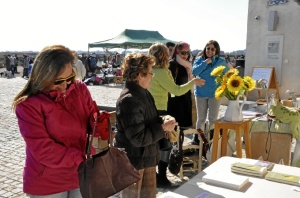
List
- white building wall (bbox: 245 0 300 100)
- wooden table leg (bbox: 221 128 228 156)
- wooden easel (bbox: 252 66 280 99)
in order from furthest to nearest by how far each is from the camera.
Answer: white building wall (bbox: 245 0 300 100) → wooden easel (bbox: 252 66 280 99) → wooden table leg (bbox: 221 128 228 156)

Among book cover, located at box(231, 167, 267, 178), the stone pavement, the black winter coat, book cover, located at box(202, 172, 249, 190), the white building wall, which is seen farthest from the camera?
the white building wall

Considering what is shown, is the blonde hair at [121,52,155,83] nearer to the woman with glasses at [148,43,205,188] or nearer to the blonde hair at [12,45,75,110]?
the blonde hair at [12,45,75,110]

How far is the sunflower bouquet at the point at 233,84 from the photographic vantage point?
11.2ft

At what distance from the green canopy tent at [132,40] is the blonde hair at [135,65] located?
1479cm

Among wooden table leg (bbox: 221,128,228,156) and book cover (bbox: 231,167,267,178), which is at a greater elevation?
book cover (bbox: 231,167,267,178)

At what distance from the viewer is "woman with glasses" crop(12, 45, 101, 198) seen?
71.7 inches

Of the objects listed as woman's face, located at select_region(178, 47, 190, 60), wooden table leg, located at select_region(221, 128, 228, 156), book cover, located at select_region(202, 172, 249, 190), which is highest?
woman's face, located at select_region(178, 47, 190, 60)

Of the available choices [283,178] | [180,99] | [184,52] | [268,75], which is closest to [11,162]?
[180,99]

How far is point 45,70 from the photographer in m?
1.85

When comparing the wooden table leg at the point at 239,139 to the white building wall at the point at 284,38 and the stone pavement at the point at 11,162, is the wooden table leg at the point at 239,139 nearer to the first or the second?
the stone pavement at the point at 11,162

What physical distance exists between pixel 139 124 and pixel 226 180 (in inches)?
28.4

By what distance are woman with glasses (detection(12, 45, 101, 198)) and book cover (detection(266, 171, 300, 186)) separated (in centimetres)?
122

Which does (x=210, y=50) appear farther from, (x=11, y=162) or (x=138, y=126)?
(x=11, y=162)

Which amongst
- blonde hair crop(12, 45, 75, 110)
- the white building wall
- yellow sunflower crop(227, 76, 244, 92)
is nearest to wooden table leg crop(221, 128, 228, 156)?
yellow sunflower crop(227, 76, 244, 92)
